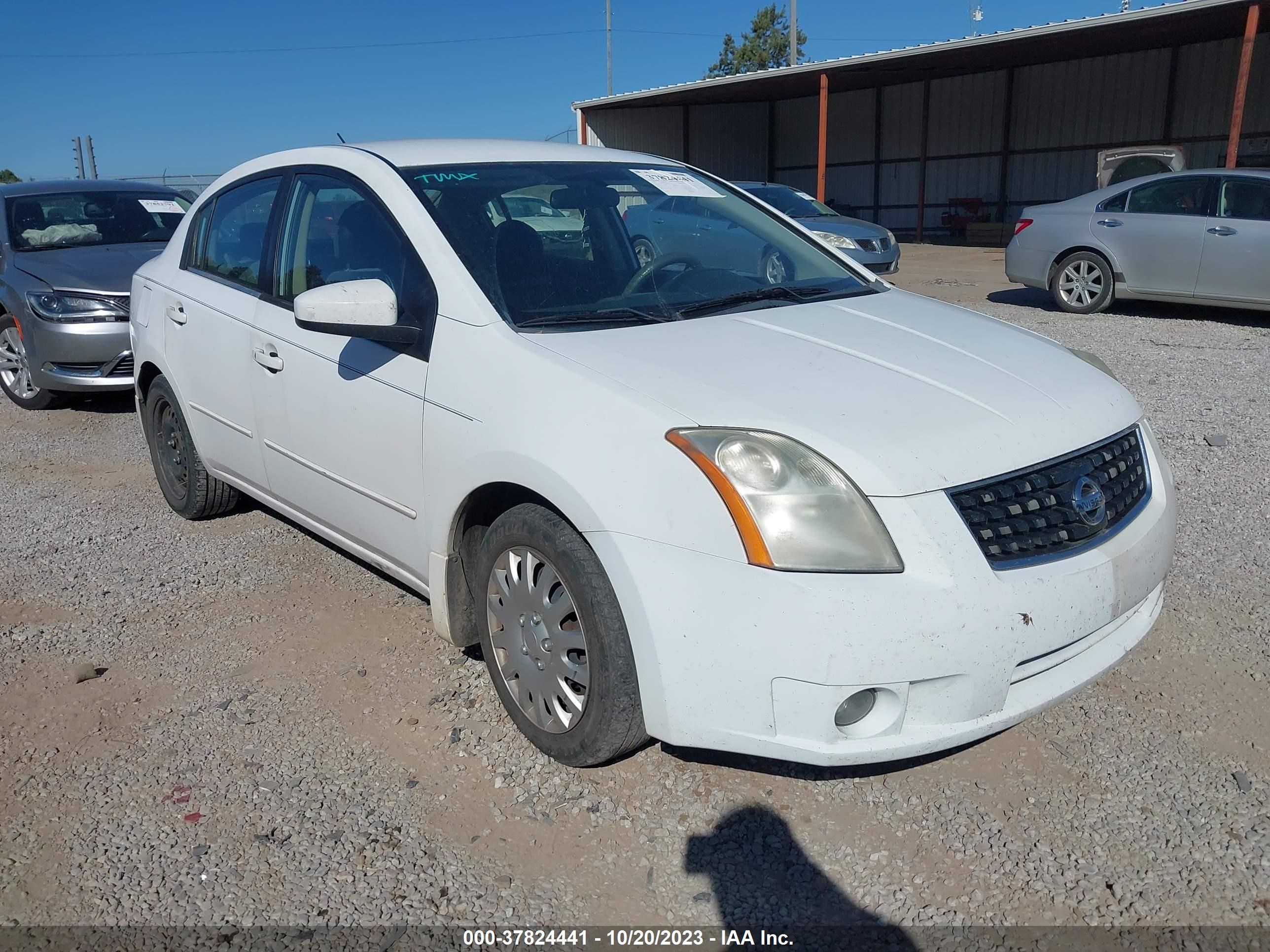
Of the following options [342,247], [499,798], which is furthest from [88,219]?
[499,798]

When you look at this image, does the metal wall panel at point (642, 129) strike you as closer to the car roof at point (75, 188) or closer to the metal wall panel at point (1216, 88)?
the metal wall panel at point (1216, 88)

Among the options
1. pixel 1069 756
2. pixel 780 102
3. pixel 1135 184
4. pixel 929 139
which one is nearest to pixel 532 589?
pixel 1069 756

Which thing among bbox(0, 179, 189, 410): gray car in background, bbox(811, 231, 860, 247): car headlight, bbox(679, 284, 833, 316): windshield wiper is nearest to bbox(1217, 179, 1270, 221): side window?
bbox(811, 231, 860, 247): car headlight

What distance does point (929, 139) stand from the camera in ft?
89.1

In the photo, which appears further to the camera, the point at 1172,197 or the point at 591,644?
the point at 1172,197

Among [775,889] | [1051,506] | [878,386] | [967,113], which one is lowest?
[775,889]

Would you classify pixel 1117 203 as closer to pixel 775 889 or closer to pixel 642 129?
pixel 775 889

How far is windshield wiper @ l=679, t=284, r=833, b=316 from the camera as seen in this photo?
3193 millimetres

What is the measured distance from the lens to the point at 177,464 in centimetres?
492

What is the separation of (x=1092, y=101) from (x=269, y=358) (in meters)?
24.7

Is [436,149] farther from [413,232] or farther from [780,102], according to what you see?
[780,102]

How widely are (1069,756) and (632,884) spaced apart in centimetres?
132

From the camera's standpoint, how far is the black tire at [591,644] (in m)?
2.51

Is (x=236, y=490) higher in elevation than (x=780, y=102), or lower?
lower
